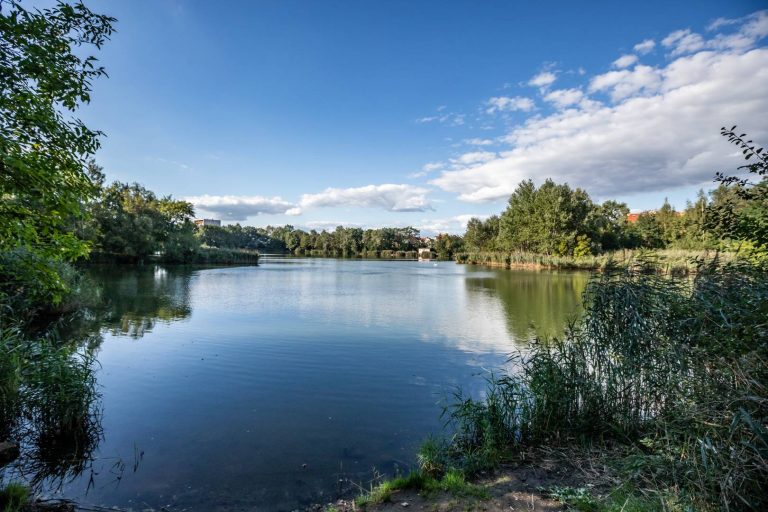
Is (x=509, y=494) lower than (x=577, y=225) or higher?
lower

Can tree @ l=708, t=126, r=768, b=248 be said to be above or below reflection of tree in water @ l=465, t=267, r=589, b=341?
above

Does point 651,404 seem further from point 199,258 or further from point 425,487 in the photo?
point 199,258

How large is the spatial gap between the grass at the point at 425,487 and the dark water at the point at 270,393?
644 millimetres

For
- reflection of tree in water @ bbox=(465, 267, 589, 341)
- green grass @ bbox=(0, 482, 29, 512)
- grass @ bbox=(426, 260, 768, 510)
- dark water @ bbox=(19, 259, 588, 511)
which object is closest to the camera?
grass @ bbox=(426, 260, 768, 510)

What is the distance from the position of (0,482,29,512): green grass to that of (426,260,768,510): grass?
178 inches

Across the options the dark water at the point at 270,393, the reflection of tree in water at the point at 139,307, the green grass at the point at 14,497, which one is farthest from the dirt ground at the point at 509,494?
the reflection of tree in water at the point at 139,307

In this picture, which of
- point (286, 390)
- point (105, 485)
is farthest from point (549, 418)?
point (105, 485)

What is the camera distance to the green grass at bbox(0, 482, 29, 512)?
402 cm

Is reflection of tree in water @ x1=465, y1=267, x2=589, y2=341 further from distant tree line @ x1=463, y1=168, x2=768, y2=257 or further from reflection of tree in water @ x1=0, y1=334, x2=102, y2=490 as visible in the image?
distant tree line @ x1=463, y1=168, x2=768, y2=257

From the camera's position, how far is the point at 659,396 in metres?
5.81

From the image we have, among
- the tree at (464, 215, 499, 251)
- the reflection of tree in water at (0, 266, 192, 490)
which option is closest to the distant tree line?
the tree at (464, 215, 499, 251)

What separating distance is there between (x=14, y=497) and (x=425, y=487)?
4.49 metres

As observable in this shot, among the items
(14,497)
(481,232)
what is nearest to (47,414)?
(14,497)

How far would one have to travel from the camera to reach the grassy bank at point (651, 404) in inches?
137
